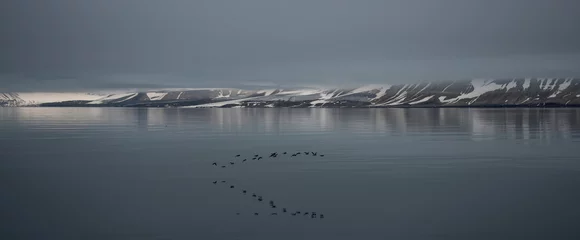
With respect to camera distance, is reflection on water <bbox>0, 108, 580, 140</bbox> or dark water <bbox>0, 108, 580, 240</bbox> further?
reflection on water <bbox>0, 108, 580, 140</bbox>

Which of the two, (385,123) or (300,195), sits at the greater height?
(385,123)

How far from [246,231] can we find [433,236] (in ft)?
16.2

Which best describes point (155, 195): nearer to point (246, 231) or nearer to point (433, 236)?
point (246, 231)

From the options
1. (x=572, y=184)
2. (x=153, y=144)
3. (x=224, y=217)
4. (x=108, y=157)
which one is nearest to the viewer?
(x=224, y=217)

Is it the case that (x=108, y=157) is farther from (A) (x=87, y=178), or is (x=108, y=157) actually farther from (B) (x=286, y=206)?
(B) (x=286, y=206)

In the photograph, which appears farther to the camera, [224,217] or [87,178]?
[87,178]

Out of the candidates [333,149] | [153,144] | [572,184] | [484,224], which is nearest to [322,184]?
[484,224]

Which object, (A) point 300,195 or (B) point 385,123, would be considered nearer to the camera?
(A) point 300,195

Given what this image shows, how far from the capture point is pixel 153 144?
39594mm

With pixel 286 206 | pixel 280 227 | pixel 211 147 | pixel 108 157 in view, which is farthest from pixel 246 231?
pixel 211 147

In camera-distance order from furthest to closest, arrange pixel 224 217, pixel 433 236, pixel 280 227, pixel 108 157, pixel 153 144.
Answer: pixel 153 144, pixel 108 157, pixel 224 217, pixel 280 227, pixel 433 236

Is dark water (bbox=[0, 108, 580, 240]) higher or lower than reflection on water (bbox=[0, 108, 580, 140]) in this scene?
lower

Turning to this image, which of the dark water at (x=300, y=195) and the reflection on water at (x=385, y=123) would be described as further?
the reflection on water at (x=385, y=123)

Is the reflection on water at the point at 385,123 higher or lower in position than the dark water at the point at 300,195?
higher
